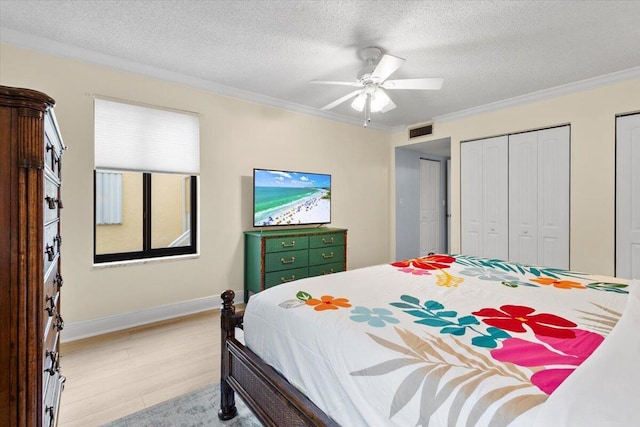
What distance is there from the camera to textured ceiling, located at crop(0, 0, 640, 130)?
2.10m

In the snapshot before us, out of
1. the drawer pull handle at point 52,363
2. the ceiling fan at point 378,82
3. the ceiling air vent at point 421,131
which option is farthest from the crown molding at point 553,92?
the drawer pull handle at point 52,363

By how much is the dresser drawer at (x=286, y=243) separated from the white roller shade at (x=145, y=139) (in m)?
1.08

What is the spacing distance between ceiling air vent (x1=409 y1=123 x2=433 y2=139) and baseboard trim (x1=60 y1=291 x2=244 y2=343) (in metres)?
3.74

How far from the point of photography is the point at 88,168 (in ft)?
8.93

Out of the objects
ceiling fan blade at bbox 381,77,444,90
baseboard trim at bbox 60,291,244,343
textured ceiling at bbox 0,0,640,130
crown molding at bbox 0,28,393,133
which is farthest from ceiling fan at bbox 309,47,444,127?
baseboard trim at bbox 60,291,244,343

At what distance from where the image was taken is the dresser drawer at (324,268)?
3.74 metres

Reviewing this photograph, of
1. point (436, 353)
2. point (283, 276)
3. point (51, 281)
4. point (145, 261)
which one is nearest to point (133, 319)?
point (145, 261)

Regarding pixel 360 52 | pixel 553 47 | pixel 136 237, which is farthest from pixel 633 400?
pixel 136 237

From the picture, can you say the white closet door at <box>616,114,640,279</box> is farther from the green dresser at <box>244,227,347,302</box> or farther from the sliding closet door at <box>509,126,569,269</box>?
the green dresser at <box>244,227,347,302</box>

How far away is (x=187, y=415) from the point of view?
5.72 feet

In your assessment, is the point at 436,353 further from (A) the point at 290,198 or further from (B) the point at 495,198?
(B) the point at 495,198

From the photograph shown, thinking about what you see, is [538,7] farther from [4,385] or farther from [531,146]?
[4,385]

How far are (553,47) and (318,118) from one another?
2632mm

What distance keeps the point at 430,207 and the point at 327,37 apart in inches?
178
